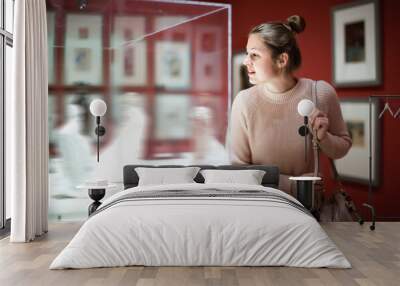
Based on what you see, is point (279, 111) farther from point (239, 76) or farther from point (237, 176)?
→ point (237, 176)

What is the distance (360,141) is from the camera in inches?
267

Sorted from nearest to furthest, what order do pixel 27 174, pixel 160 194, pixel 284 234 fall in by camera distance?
pixel 284 234, pixel 160 194, pixel 27 174

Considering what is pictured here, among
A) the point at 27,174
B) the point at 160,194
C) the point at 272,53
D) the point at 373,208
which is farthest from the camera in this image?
the point at 272,53

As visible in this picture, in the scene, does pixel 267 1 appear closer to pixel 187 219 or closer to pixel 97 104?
pixel 97 104

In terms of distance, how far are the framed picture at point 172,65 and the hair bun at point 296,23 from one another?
123cm

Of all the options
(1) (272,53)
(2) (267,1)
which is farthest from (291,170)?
(2) (267,1)

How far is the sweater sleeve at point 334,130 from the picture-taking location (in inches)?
267

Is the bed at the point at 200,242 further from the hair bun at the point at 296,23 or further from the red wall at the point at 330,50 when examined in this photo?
the hair bun at the point at 296,23

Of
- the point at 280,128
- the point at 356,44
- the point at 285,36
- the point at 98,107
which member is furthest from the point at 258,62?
the point at 98,107

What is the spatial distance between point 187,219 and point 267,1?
347 cm

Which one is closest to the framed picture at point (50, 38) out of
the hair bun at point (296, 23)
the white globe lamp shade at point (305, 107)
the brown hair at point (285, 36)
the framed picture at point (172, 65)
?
the framed picture at point (172, 65)

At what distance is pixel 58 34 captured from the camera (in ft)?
22.2

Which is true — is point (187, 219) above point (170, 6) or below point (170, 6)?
below

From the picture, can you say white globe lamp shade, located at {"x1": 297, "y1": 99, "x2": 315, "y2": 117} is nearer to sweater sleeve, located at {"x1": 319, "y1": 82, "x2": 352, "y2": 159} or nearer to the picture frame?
sweater sleeve, located at {"x1": 319, "y1": 82, "x2": 352, "y2": 159}
